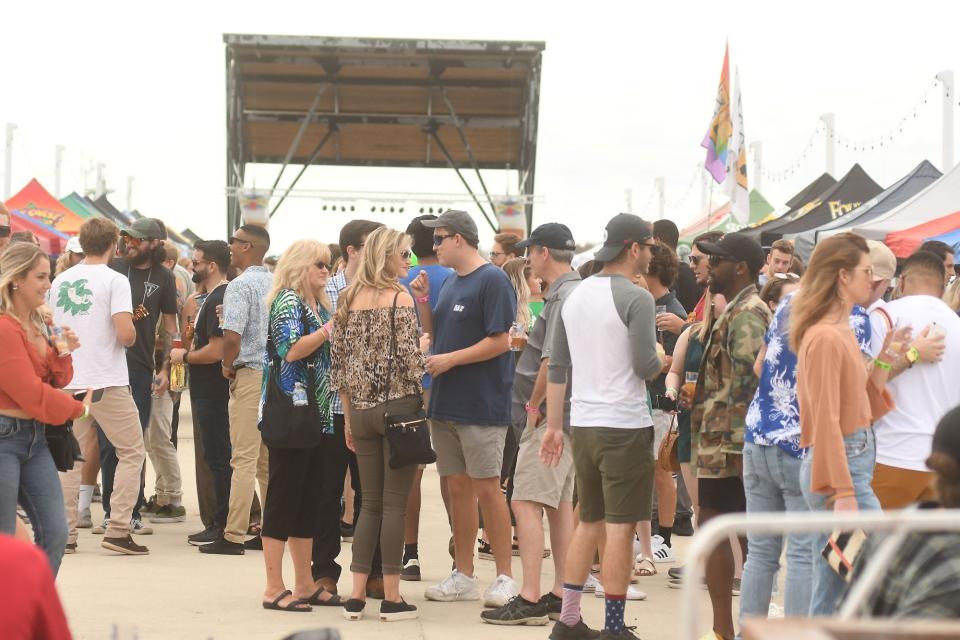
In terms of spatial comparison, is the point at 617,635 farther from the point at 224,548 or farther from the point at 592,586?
the point at 224,548

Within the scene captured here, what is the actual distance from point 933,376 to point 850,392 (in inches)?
47.9

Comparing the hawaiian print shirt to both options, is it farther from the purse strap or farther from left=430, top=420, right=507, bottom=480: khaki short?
the purse strap

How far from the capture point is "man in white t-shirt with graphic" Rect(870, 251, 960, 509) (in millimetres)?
5695

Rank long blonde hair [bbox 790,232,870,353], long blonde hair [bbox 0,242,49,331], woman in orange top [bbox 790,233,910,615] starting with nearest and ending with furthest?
1. woman in orange top [bbox 790,233,910,615]
2. long blonde hair [bbox 790,232,870,353]
3. long blonde hair [bbox 0,242,49,331]

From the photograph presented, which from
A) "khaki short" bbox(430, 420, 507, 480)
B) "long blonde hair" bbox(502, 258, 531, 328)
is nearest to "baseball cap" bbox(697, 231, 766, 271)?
"khaki short" bbox(430, 420, 507, 480)

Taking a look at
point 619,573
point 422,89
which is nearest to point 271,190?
point 422,89

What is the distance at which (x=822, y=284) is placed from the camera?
4.83m

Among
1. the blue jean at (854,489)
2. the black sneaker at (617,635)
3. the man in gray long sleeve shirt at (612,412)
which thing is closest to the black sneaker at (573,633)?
the man in gray long sleeve shirt at (612,412)

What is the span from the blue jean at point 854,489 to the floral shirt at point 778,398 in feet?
0.70

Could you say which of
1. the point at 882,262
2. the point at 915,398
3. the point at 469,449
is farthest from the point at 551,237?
the point at 915,398

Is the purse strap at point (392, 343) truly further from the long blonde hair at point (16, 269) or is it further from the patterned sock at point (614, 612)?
the long blonde hair at point (16, 269)

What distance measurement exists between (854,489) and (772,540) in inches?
22.0

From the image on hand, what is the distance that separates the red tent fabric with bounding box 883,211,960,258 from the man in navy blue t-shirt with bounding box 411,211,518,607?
7202 millimetres

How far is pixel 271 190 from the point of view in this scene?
19.2 meters
